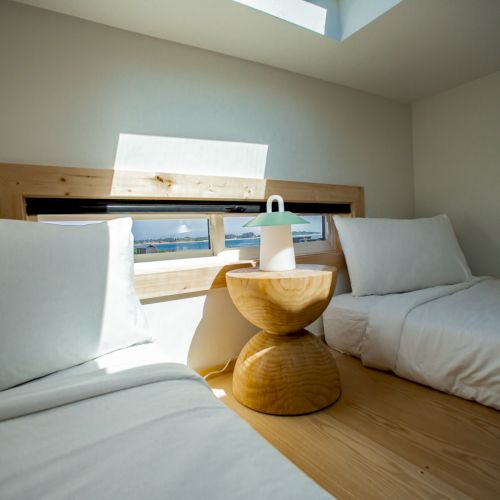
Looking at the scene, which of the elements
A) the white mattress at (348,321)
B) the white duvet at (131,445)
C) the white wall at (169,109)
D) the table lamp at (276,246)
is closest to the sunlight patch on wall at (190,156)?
the white wall at (169,109)

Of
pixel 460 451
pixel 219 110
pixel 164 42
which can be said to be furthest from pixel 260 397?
pixel 164 42

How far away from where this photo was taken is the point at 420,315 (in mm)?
1777

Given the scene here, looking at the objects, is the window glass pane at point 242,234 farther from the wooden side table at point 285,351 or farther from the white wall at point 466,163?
the white wall at point 466,163

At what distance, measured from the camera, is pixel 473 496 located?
1043mm

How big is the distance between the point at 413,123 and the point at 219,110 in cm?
193

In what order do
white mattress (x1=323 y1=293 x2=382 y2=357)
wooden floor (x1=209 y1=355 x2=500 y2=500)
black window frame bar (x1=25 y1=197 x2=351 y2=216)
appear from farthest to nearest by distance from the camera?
white mattress (x1=323 y1=293 x2=382 y2=357) < black window frame bar (x1=25 y1=197 x2=351 y2=216) < wooden floor (x1=209 y1=355 x2=500 y2=500)

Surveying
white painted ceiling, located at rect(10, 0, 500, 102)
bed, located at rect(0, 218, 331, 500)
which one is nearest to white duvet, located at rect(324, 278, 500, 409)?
bed, located at rect(0, 218, 331, 500)

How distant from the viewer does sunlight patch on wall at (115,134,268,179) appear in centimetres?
175

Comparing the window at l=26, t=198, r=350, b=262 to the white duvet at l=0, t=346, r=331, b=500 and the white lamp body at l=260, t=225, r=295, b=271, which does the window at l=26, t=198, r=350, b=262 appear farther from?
the white duvet at l=0, t=346, r=331, b=500

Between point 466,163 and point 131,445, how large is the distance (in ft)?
9.84

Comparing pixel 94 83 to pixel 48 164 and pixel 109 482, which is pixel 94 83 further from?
pixel 109 482

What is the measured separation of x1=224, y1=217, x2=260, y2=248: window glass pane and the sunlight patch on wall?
0.97 ft

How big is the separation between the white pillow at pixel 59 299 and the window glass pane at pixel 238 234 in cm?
96

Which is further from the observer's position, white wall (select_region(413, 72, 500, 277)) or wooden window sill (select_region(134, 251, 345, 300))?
white wall (select_region(413, 72, 500, 277))
